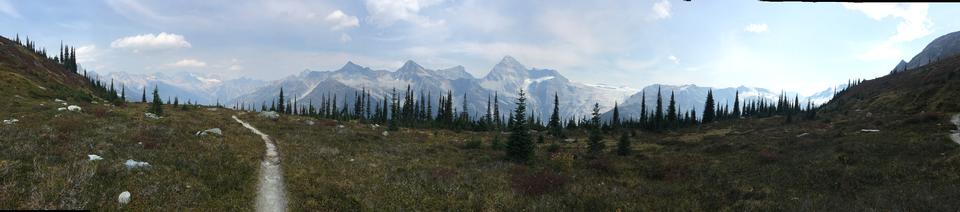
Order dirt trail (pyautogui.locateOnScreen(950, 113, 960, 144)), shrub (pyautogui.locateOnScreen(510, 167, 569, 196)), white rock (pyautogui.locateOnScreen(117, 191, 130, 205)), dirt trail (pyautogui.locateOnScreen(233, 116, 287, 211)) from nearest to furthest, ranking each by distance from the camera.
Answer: white rock (pyautogui.locateOnScreen(117, 191, 130, 205)) < dirt trail (pyautogui.locateOnScreen(233, 116, 287, 211)) < shrub (pyautogui.locateOnScreen(510, 167, 569, 196)) < dirt trail (pyautogui.locateOnScreen(950, 113, 960, 144))

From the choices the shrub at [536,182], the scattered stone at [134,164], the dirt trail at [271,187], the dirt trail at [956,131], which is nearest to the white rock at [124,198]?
the dirt trail at [271,187]

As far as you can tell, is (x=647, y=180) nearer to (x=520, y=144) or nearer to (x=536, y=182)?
(x=536, y=182)

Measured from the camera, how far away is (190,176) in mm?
16188

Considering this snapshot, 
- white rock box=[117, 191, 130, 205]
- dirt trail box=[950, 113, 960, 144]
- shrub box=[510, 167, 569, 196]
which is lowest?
shrub box=[510, 167, 569, 196]

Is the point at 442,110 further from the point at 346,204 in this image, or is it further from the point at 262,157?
the point at 346,204

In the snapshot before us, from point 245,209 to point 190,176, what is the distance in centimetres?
459

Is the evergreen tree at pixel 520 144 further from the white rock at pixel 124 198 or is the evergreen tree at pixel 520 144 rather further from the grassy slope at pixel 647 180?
the white rock at pixel 124 198

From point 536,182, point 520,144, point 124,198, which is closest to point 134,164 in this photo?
point 124,198

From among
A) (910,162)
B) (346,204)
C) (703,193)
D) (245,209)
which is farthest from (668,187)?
(245,209)

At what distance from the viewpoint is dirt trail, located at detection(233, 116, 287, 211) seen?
14.5 metres

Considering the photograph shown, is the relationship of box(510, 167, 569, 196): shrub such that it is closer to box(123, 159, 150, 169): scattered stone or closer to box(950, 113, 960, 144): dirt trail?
box(123, 159, 150, 169): scattered stone

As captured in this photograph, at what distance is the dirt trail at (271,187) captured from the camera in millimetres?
14469

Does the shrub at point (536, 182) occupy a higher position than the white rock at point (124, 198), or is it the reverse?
the white rock at point (124, 198)

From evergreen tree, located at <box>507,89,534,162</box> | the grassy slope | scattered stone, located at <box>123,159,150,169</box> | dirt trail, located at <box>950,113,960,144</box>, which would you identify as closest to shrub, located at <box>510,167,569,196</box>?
the grassy slope
